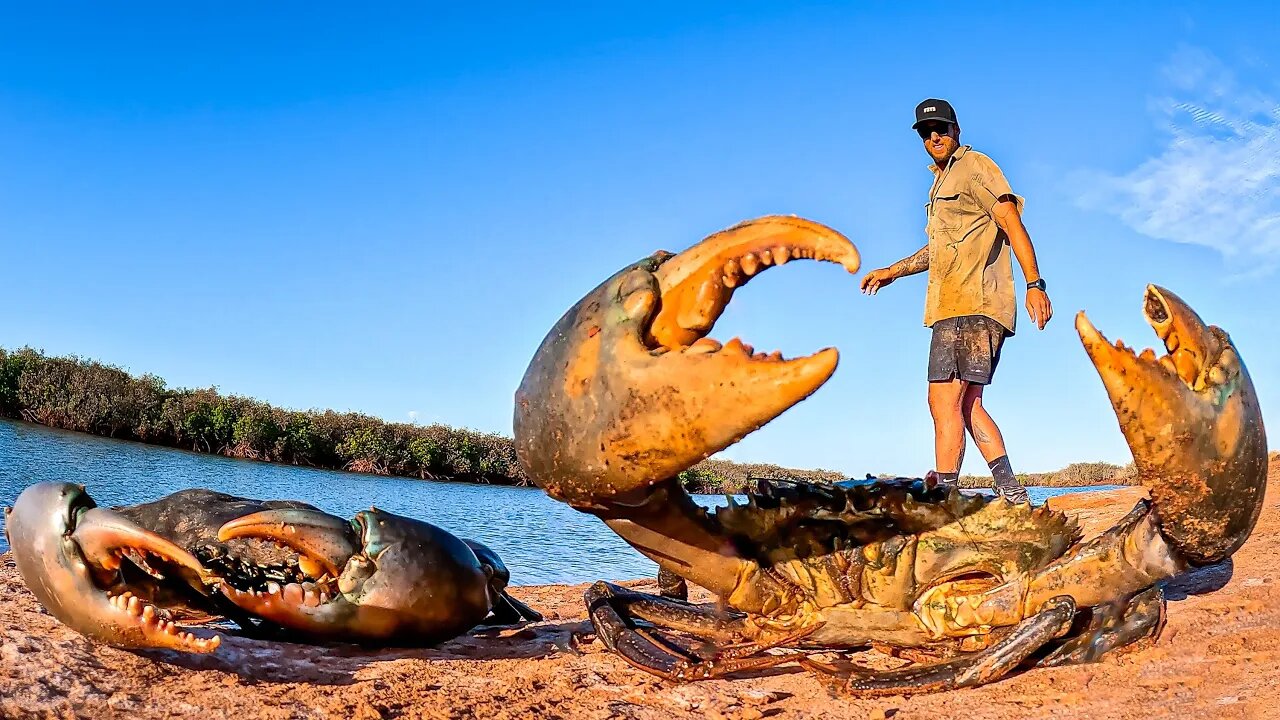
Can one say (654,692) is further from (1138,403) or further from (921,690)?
(1138,403)

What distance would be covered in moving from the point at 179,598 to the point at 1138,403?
3336 millimetres

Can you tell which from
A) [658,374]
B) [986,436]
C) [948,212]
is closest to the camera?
[658,374]

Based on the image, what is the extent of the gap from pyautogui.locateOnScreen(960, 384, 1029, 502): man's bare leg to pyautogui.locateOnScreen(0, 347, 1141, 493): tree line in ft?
31.4

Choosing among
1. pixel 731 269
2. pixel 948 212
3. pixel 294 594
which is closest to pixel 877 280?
pixel 948 212

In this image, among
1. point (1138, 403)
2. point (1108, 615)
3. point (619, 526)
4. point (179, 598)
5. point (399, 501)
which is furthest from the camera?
point (399, 501)

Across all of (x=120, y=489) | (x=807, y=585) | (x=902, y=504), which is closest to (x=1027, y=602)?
(x=902, y=504)

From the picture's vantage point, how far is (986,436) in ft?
14.4

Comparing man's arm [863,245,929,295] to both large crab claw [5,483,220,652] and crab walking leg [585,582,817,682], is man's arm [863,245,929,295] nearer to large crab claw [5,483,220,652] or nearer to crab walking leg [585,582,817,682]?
crab walking leg [585,582,817,682]

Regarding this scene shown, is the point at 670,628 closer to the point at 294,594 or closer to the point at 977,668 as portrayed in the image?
the point at 977,668

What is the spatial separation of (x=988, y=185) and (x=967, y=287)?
589 mm

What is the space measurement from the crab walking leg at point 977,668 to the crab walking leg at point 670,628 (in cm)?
35

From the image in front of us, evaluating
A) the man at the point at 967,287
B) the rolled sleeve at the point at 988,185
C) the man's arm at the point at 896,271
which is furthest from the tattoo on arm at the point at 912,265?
the rolled sleeve at the point at 988,185

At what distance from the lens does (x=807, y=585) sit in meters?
2.99

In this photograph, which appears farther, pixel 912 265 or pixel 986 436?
pixel 912 265
